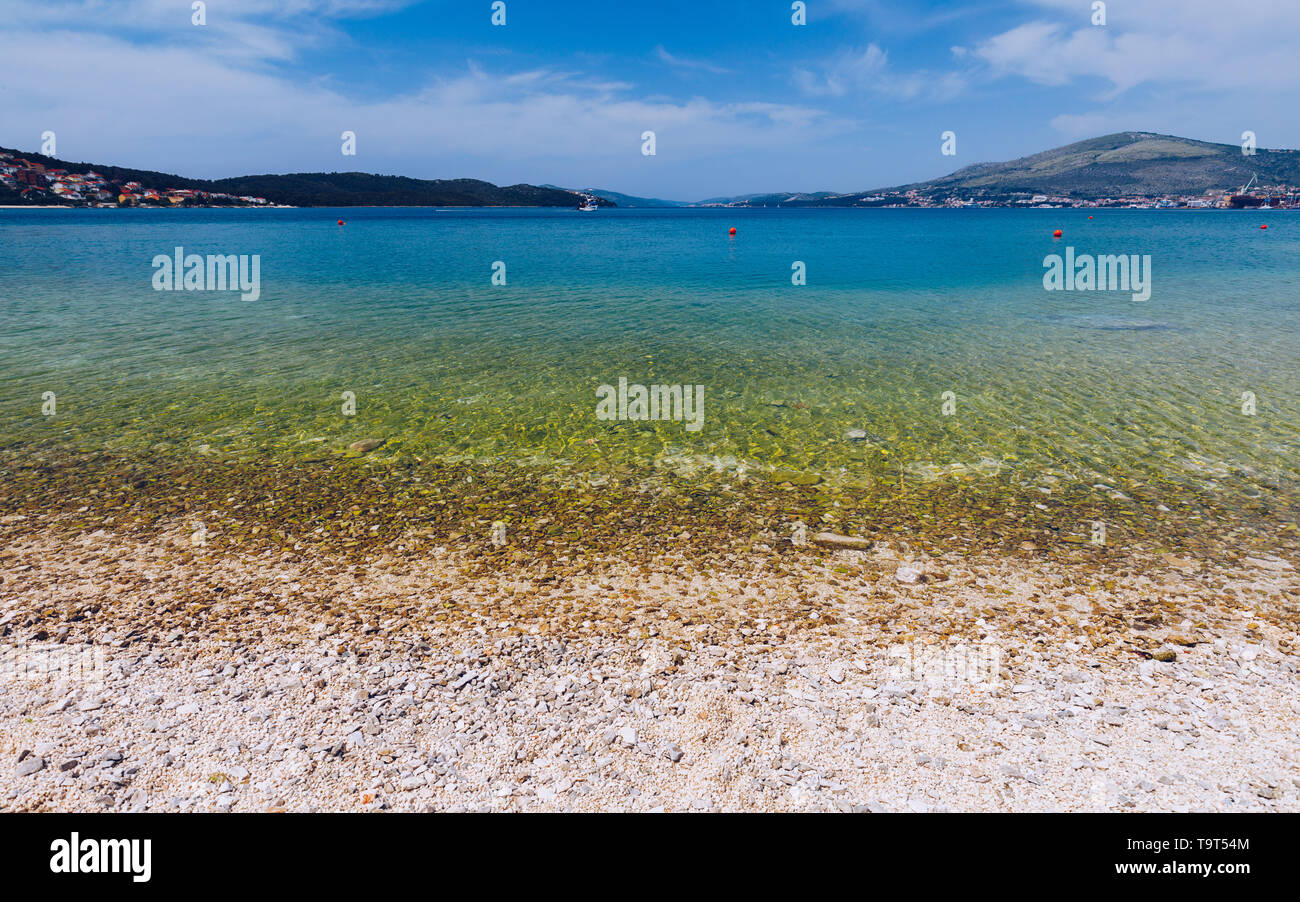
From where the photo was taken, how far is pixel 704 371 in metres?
23.8

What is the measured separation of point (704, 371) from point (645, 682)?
55.5 feet

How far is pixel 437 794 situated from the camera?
251 inches

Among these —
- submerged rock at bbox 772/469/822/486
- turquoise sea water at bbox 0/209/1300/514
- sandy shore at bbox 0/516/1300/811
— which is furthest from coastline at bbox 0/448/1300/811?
turquoise sea water at bbox 0/209/1300/514

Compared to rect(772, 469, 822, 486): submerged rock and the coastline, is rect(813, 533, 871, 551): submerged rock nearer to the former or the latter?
the coastline

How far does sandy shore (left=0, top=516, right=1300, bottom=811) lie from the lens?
6445mm

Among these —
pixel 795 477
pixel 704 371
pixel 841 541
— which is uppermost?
pixel 704 371

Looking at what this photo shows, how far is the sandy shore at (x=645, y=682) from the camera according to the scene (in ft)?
21.1

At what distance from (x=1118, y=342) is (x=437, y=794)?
31235 mm

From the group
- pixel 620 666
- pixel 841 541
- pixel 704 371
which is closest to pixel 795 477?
pixel 841 541

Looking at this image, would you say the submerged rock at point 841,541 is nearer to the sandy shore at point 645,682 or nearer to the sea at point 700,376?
the sandy shore at point 645,682

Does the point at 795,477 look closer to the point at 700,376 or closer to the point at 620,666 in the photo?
the point at 620,666
